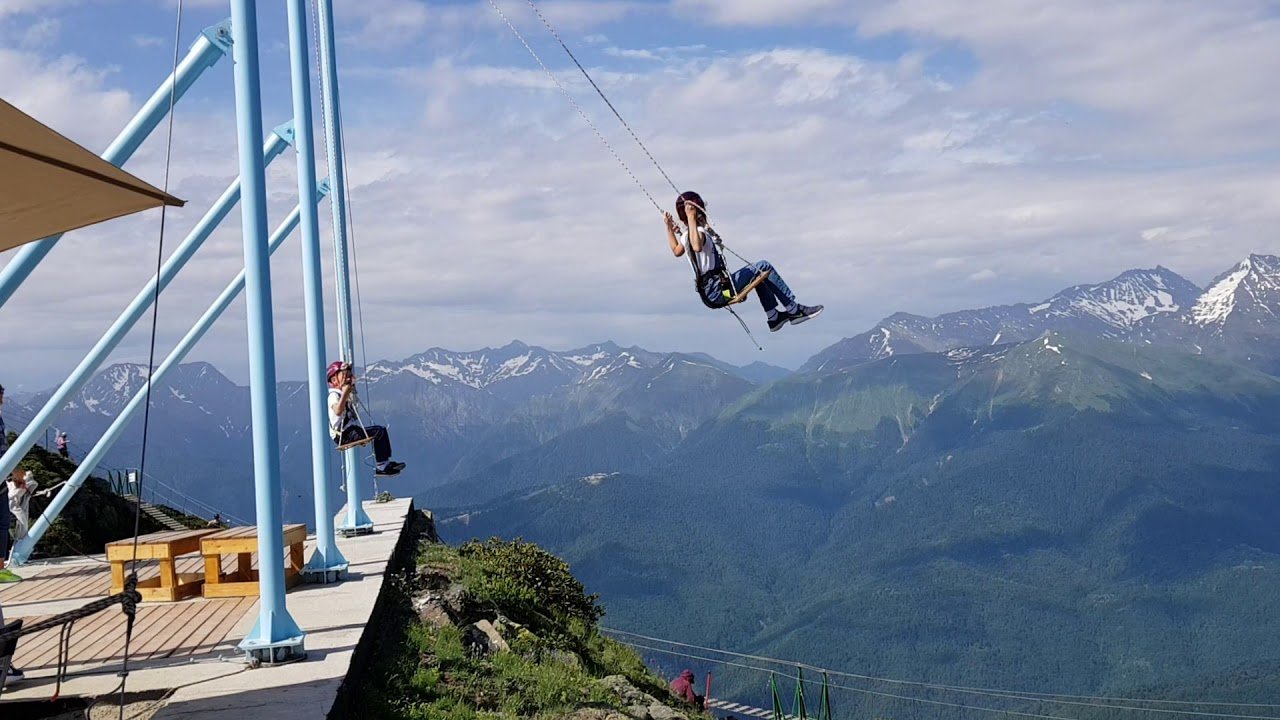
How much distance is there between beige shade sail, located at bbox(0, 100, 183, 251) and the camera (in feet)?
20.5

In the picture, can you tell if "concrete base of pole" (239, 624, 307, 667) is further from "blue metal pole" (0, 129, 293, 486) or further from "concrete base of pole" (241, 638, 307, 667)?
"blue metal pole" (0, 129, 293, 486)

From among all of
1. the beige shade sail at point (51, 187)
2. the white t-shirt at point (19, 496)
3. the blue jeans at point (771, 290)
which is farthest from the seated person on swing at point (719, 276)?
the white t-shirt at point (19, 496)

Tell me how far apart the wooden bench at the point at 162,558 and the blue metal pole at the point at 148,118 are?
295cm

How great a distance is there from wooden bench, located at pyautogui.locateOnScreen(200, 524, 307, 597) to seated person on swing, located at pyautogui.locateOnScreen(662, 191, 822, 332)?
5.13 m

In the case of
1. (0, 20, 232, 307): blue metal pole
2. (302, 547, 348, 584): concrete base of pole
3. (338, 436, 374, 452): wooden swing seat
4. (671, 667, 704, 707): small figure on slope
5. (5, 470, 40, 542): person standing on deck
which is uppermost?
(0, 20, 232, 307): blue metal pole

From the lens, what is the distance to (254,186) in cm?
907

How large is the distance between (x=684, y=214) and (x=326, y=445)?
18.5 ft

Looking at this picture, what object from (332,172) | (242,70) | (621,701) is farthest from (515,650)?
(332,172)

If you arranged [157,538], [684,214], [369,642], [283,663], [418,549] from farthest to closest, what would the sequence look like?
[418,549] → [157,538] → [684,214] → [369,642] → [283,663]

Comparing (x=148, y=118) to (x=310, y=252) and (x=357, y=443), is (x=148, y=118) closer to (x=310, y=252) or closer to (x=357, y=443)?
(x=310, y=252)

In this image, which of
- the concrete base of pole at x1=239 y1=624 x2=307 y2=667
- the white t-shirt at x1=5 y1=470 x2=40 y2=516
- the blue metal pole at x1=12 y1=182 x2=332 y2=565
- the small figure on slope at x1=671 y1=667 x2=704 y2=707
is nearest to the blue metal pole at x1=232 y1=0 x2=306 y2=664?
the concrete base of pole at x1=239 y1=624 x2=307 y2=667

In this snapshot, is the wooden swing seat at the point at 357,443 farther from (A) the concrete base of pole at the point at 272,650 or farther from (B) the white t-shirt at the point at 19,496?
(B) the white t-shirt at the point at 19,496

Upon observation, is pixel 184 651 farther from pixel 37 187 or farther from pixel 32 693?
pixel 37 187

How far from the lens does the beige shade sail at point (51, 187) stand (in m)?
6.23
